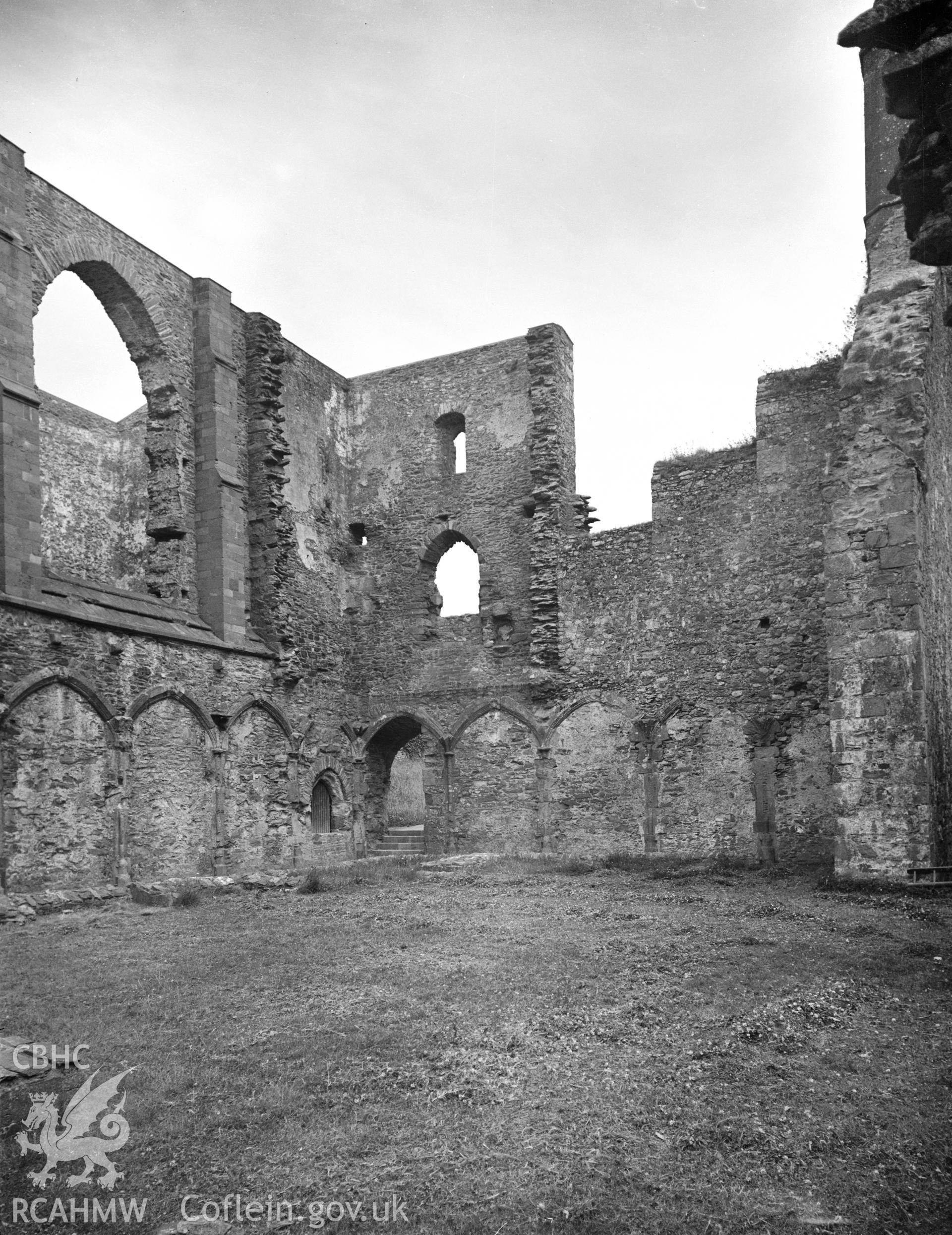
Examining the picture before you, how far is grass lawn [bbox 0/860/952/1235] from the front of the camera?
3361 mm

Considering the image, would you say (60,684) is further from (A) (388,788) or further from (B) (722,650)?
(B) (722,650)

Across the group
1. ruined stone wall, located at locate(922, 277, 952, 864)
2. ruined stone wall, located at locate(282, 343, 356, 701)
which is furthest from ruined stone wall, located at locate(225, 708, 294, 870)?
ruined stone wall, located at locate(922, 277, 952, 864)

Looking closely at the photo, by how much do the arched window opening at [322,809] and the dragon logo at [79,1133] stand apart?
12942 millimetres

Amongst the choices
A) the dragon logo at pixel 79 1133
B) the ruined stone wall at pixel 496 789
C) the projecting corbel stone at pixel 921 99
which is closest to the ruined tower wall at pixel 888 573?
the ruined stone wall at pixel 496 789

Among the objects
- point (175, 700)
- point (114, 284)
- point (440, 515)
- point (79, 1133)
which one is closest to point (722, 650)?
point (440, 515)

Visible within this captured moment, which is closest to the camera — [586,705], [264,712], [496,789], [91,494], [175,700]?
[175,700]

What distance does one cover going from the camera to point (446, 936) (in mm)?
7977

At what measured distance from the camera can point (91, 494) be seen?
1791cm

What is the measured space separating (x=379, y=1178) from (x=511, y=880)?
838 centimetres

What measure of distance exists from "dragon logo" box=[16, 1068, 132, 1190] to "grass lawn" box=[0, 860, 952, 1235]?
0.05 m

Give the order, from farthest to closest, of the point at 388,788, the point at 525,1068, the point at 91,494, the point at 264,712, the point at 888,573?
the point at 388,788
the point at 91,494
the point at 264,712
the point at 888,573
the point at 525,1068

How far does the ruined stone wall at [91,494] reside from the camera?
1727 cm

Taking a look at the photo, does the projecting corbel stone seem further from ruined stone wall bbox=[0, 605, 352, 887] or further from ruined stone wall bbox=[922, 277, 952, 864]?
ruined stone wall bbox=[0, 605, 352, 887]

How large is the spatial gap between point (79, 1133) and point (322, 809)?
1354 centimetres
